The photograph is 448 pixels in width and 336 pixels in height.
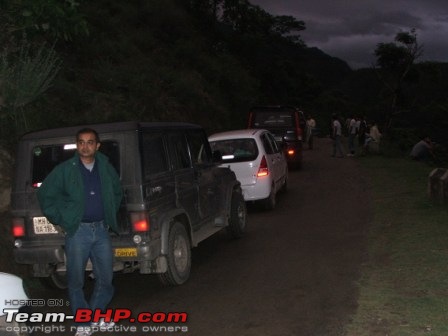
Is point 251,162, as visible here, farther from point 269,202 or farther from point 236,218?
point 236,218

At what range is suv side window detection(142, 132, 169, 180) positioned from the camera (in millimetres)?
6564

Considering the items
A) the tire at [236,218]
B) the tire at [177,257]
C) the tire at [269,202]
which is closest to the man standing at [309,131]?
the tire at [269,202]

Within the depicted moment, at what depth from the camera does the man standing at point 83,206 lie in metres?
5.02

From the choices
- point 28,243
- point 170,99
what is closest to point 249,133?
point 28,243

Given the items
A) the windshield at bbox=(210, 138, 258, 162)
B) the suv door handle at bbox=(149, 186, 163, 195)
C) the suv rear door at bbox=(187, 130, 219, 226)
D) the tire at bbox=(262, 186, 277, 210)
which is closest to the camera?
the suv door handle at bbox=(149, 186, 163, 195)

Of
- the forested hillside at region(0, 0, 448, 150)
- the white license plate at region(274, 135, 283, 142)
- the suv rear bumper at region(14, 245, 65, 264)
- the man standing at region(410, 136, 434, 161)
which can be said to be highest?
the forested hillside at region(0, 0, 448, 150)

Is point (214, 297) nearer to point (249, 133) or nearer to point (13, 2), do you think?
point (13, 2)

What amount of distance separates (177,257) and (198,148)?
6.91ft

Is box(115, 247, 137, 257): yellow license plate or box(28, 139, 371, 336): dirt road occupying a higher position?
box(115, 247, 137, 257): yellow license plate

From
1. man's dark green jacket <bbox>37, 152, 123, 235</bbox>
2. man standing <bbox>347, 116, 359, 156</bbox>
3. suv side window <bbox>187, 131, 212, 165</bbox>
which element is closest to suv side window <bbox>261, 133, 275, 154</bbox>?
suv side window <bbox>187, 131, 212, 165</bbox>

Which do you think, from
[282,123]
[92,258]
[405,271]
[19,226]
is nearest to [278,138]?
[282,123]

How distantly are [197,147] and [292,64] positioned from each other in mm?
50772

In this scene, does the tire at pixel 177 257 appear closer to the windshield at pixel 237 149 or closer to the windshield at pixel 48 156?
the windshield at pixel 48 156

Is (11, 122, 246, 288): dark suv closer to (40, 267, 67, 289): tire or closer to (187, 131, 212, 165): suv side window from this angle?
(40, 267, 67, 289): tire
